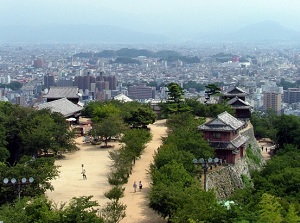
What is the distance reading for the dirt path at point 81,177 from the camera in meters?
19.5

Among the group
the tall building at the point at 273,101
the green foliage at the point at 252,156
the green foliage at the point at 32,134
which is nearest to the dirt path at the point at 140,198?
the green foliage at the point at 32,134

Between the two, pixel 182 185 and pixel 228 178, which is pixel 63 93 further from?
pixel 182 185

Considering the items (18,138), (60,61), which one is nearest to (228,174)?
(18,138)

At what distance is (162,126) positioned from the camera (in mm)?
33750

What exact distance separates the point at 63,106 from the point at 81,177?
34.4ft

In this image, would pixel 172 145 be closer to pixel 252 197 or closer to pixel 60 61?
pixel 252 197

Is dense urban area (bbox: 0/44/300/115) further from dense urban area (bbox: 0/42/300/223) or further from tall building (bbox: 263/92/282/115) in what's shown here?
dense urban area (bbox: 0/42/300/223)

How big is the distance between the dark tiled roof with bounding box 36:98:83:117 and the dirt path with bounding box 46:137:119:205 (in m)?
3.25

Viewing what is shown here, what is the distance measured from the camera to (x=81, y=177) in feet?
72.1

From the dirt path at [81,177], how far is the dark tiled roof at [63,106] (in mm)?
3249

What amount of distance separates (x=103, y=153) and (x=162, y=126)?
8.18 metres

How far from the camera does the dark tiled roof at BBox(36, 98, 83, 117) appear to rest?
3042cm

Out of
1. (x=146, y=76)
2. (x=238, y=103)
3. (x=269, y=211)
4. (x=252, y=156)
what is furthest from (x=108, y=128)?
(x=146, y=76)

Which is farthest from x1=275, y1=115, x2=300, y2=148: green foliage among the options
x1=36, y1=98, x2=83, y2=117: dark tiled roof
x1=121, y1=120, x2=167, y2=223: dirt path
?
x1=36, y1=98, x2=83, y2=117: dark tiled roof
